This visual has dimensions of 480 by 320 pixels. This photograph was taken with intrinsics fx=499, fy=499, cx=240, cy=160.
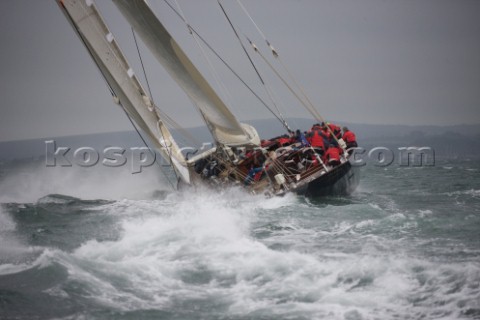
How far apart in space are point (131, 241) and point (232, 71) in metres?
7.78

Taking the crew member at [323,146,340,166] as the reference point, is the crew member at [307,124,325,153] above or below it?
Answer: above

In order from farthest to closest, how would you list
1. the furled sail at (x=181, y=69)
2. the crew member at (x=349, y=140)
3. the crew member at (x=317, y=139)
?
1. the crew member at (x=349, y=140)
2. the crew member at (x=317, y=139)
3. the furled sail at (x=181, y=69)

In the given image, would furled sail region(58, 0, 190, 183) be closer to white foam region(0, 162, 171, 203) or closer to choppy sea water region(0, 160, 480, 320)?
choppy sea water region(0, 160, 480, 320)

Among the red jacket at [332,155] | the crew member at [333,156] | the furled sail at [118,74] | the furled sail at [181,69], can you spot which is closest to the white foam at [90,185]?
the furled sail at [118,74]

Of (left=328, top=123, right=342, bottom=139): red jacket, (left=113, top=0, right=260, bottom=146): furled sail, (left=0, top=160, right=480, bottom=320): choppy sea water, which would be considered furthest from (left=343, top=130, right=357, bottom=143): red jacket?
(left=113, top=0, right=260, bottom=146): furled sail

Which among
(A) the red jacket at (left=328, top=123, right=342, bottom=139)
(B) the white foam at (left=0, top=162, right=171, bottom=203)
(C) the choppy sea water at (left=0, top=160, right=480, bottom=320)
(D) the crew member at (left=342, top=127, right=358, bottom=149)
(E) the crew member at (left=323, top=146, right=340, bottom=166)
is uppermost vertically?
(A) the red jacket at (left=328, top=123, right=342, bottom=139)

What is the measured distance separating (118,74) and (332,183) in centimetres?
837

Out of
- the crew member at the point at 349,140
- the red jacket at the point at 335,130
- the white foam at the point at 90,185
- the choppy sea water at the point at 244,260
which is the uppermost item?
the red jacket at the point at 335,130

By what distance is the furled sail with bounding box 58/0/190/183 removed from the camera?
16.7 metres

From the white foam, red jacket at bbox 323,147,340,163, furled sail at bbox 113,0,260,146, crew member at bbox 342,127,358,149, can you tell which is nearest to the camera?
furled sail at bbox 113,0,260,146

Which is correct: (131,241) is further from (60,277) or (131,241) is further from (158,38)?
(158,38)

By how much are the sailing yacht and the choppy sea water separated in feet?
2.59

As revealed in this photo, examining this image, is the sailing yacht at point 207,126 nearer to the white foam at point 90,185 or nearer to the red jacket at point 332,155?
the red jacket at point 332,155

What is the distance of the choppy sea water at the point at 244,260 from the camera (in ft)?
27.1
